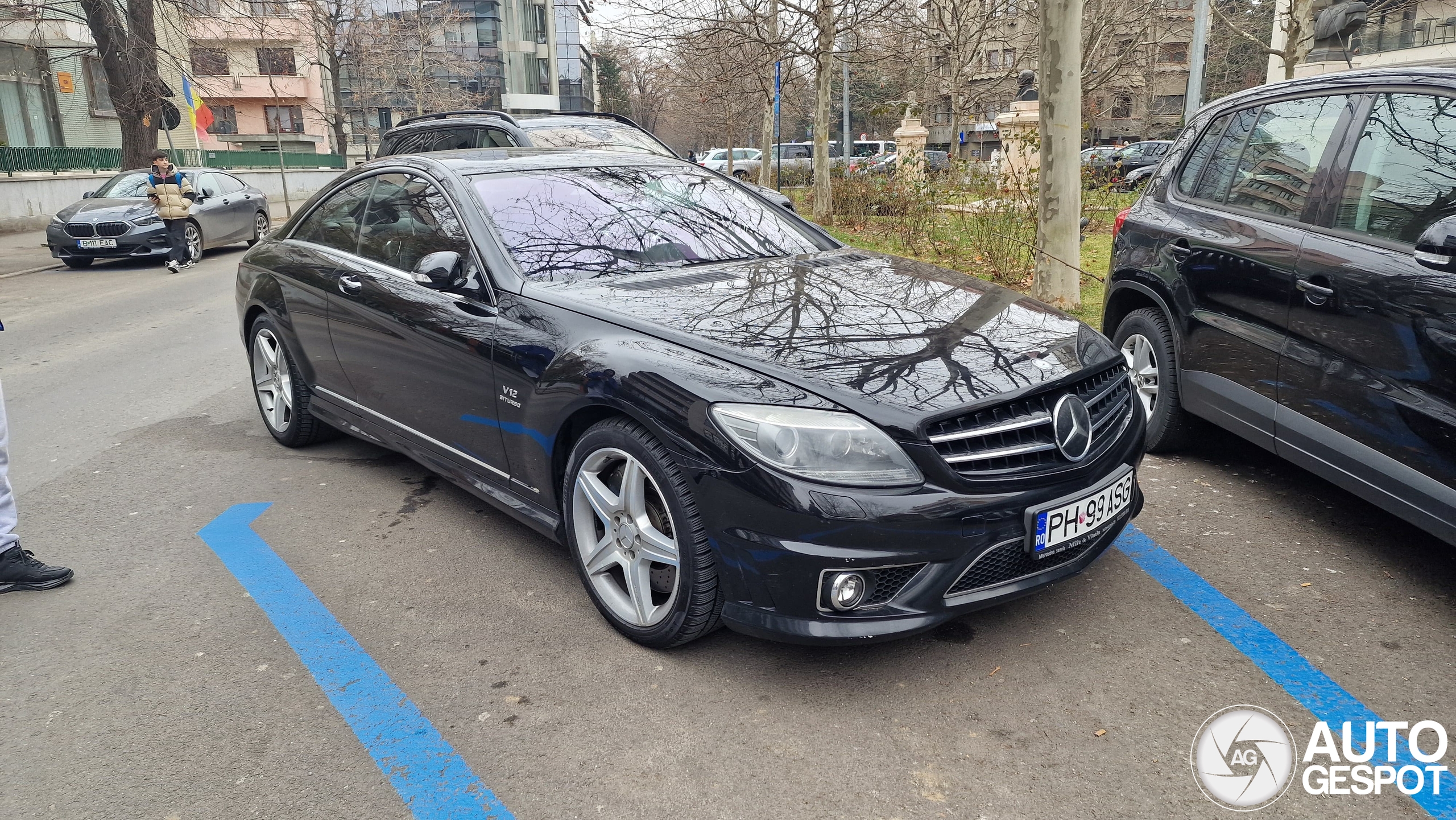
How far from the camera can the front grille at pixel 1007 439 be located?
2922mm

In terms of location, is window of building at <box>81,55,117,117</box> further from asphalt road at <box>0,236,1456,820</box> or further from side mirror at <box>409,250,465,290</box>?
side mirror at <box>409,250,465,290</box>

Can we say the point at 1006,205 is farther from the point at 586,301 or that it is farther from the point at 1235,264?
the point at 586,301

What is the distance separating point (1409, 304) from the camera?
335 centimetres

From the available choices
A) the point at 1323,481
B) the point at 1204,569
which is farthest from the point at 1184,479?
the point at 1204,569

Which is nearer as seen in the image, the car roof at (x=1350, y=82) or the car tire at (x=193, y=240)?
the car roof at (x=1350, y=82)

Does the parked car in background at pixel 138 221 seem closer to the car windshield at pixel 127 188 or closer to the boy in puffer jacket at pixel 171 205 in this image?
the car windshield at pixel 127 188

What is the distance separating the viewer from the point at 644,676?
3.21m

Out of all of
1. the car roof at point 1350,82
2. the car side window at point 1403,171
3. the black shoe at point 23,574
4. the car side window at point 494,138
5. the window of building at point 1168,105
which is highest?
the window of building at point 1168,105

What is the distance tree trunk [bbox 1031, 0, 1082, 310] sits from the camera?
27.0ft

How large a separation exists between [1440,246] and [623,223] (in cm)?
282

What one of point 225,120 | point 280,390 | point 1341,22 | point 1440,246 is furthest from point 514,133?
point 225,120

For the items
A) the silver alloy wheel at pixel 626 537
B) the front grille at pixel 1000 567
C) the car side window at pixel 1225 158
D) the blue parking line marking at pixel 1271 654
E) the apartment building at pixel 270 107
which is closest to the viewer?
the blue parking line marking at pixel 1271 654

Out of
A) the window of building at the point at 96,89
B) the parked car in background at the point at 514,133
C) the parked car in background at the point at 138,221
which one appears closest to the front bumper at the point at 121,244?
the parked car in background at the point at 138,221

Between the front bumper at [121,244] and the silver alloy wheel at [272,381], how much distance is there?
457 inches
